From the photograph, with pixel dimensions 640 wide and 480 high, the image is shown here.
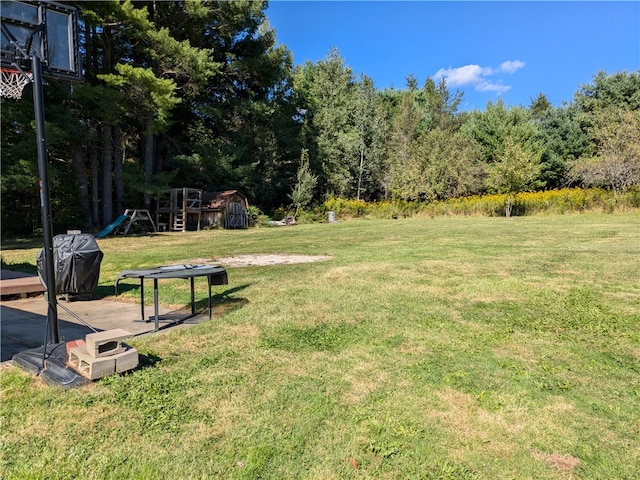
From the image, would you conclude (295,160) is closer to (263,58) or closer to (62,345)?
(263,58)

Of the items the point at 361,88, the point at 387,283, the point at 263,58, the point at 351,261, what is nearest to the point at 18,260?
the point at 351,261

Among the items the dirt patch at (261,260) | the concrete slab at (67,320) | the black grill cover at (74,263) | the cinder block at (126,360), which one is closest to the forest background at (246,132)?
the dirt patch at (261,260)

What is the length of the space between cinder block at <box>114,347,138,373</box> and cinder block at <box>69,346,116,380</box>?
1.3 inches

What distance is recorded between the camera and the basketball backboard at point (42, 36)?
3.15 metres

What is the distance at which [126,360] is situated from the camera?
2973 mm

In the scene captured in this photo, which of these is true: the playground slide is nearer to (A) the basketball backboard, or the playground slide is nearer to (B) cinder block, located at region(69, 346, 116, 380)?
(A) the basketball backboard

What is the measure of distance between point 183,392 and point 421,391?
1.60 meters

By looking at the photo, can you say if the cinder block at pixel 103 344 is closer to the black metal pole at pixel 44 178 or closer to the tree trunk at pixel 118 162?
the black metal pole at pixel 44 178

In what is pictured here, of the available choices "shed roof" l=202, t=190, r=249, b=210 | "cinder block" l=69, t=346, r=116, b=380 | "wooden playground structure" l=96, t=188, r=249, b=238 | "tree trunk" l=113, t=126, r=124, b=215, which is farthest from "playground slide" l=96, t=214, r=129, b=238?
"cinder block" l=69, t=346, r=116, b=380

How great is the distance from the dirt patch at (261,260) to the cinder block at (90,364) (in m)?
5.35

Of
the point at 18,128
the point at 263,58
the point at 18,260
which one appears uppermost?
the point at 263,58

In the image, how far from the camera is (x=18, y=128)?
15.6 m

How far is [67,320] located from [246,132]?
840 inches

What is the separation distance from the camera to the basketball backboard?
124 inches
